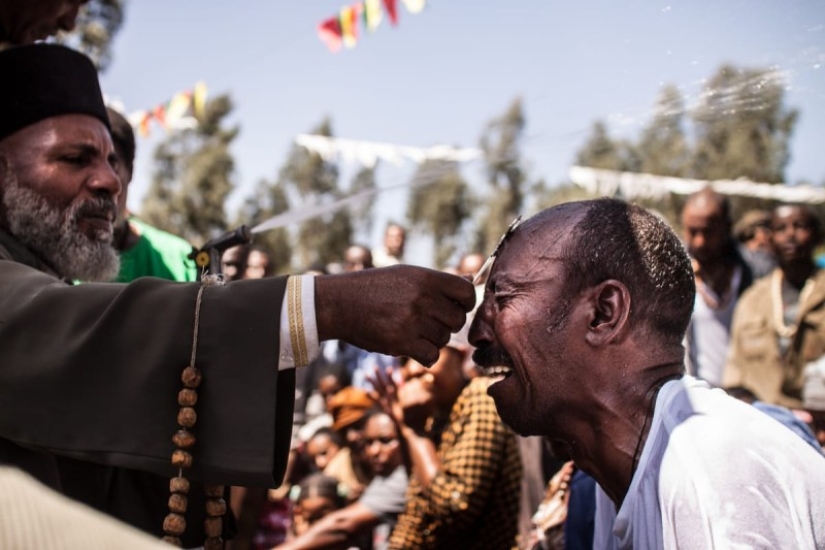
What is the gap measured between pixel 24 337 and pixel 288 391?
738 millimetres

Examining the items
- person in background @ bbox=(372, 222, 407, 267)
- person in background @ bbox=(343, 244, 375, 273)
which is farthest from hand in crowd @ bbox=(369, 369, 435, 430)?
person in background @ bbox=(372, 222, 407, 267)

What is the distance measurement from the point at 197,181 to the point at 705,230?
26267mm

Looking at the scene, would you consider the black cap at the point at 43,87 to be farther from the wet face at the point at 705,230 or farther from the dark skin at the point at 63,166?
the wet face at the point at 705,230

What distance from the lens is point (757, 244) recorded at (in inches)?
338

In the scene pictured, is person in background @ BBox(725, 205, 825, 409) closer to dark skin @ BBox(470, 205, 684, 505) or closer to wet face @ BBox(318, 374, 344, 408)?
wet face @ BBox(318, 374, 344, 408)

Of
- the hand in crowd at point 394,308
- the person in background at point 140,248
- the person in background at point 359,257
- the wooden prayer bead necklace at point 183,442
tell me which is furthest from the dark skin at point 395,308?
the person in background at point 359,257

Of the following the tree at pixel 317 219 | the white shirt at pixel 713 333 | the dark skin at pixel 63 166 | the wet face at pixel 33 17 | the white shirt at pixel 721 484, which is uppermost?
the wet face at pixel 33 17

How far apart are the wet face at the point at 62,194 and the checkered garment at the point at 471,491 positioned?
1.85 meters

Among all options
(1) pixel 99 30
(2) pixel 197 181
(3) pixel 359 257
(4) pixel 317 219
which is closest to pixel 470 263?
(3) pixel 359 257

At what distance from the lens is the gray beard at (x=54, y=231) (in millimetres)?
3357

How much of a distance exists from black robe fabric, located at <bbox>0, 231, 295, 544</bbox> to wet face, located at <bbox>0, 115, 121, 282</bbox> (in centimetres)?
93

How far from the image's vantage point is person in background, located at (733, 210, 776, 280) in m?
6.96

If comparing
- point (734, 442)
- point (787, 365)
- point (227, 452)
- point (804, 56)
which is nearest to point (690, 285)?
point (734, 442)

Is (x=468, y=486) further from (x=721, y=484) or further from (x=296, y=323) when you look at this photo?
(x=721, y=484)
